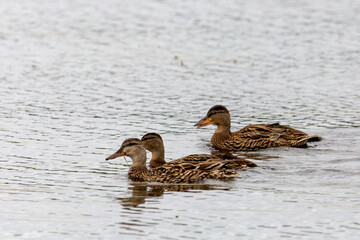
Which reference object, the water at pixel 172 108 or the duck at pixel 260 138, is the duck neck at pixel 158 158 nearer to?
the water at pixel 172 108

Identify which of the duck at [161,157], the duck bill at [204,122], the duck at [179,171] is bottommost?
the duck at [179,171]

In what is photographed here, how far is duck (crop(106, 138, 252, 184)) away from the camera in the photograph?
13.9 m

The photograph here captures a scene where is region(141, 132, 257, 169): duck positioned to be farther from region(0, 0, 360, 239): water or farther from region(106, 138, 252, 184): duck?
region(0, 0, 360, 239): water

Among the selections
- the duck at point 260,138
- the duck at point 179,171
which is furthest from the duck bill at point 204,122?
the duck at point 179,171

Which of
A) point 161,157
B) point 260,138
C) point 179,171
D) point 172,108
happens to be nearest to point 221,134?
point 260,138

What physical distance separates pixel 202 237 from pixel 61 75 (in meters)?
14.2

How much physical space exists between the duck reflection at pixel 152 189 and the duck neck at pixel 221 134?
156 inches

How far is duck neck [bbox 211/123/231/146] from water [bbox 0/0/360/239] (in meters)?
0.24

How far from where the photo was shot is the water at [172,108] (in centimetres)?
1141

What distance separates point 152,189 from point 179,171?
64cm

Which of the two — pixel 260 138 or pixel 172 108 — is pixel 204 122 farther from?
pixel 172 108

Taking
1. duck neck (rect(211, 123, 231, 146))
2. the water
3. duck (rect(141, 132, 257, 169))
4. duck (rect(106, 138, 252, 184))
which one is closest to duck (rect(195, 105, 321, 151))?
duck neck (rect(211, 123, 231, 146))

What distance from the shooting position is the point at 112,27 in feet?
104

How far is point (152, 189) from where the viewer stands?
13.6m
